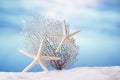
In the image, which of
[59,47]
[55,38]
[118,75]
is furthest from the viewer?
[55,38]

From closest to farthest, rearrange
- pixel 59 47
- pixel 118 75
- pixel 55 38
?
pixel 118 75 → pixel 59 47 → pixel 55 38

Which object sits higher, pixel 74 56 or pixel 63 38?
pixel 63 38

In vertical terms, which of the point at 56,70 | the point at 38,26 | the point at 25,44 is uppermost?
the point at 38,26

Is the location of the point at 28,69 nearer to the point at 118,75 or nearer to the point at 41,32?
the point at 41,32

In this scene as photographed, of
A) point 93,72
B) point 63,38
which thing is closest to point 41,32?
point 63,38

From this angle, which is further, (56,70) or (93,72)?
(56,70)

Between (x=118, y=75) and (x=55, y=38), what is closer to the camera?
(x=118, y=75)

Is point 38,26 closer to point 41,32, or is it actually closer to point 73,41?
point 41,32

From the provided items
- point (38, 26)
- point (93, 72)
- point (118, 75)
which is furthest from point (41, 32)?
point (118, 75)

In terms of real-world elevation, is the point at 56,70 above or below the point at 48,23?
below
